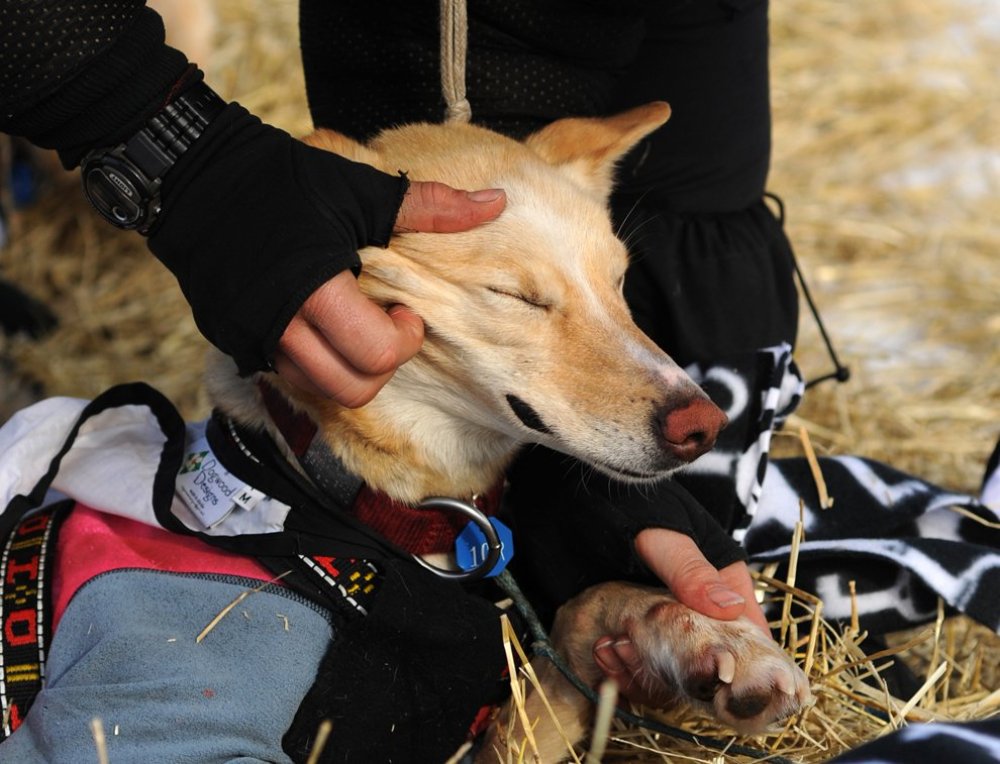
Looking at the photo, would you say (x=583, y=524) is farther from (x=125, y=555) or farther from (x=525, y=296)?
(x=125, y=555)

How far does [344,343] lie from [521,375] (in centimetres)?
27

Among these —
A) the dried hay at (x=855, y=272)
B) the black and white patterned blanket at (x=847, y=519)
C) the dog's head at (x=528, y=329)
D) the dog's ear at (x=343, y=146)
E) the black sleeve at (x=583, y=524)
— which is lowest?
the dried hay at (x=855, y=272)

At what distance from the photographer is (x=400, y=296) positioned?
1.55 metres

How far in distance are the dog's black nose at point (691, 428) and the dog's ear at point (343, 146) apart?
0.58 metres

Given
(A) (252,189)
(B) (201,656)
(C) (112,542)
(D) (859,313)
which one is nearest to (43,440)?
(C) (112,542)

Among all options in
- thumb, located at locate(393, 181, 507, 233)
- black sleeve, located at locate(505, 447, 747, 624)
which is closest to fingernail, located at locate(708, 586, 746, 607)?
black sleeve, located at locate(505, 447, 747, 624)

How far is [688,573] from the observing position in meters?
1.51

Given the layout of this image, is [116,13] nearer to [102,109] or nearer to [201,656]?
[102,109]

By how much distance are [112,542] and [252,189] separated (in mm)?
567

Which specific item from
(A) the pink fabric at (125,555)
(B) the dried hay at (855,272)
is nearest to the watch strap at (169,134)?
(A) the pink fabric at (125,555)

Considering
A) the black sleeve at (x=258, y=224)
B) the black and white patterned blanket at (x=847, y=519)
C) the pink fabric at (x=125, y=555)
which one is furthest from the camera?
the black and white patterned blanket at (x=847, y=519)

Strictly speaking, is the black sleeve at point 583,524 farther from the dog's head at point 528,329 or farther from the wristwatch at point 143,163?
the wristwatch at point 143,163

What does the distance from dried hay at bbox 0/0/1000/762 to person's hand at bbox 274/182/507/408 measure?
2.24 ft

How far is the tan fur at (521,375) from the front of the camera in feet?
4.84
